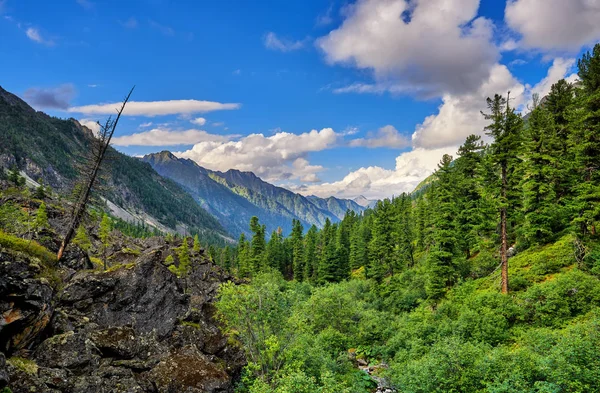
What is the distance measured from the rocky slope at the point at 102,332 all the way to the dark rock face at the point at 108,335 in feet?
0.13

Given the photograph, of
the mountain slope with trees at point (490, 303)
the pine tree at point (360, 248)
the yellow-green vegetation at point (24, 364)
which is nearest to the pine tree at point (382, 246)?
the mountain slope with trees at point (490, 303)

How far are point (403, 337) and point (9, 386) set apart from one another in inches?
1085

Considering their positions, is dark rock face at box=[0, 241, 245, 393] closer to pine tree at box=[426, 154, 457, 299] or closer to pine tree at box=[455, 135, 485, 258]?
pine tree at box=[426, 154, 457, 299]

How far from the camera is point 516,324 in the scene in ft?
77.9

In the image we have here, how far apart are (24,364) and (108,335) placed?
4.70 meters

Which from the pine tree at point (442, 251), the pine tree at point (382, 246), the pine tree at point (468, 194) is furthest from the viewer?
the pine tree at point (382, 246)

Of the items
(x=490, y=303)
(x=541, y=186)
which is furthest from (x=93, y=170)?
(x=541, y=186)

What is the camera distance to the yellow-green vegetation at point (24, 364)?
12451 mm

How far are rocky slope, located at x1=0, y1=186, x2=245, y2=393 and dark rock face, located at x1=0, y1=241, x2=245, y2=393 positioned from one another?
39 mm

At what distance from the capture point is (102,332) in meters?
17.5

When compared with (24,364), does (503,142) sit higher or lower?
higher

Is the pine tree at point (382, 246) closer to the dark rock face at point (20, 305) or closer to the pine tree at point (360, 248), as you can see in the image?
the pine tree at point (360, 248)

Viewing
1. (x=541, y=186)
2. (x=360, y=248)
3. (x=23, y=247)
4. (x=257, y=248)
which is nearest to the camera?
(x=23, y=247)

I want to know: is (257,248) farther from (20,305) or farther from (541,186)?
(20,305)
